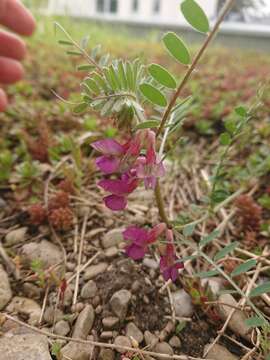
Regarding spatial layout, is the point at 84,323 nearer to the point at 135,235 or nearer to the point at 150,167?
the point at 135,235

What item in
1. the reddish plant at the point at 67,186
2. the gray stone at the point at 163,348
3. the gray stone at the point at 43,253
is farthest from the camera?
the reddish plant at the point at 67,186

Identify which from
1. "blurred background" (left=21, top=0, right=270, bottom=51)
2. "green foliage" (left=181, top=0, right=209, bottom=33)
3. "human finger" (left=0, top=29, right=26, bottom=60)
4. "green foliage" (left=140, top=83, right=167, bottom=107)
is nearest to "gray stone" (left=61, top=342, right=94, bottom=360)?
"green foliage" (left=140, top=83, right=167, bottom=107)

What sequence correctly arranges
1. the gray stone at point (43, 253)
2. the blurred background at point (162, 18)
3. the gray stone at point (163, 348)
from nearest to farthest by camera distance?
the gray stone at point (163, 348) < the gray stone at point (43, 253) < the blurred background at point (162, 18)

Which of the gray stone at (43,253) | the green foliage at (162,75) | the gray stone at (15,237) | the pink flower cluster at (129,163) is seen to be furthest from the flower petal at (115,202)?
the gray stone at (15,237)

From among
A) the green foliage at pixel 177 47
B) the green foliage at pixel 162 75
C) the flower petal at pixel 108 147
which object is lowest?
the flower petal at pixel 108 147

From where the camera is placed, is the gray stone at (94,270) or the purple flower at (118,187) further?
the gray stone at (94,270)

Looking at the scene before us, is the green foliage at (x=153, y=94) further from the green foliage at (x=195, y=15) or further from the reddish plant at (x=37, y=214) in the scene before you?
the reddish plant at (x=37, y=214)

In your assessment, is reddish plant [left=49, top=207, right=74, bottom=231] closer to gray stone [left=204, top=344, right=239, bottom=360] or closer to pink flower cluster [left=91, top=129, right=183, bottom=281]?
pink flower cluster [left=91, top=129, right=183, bottom=281]
